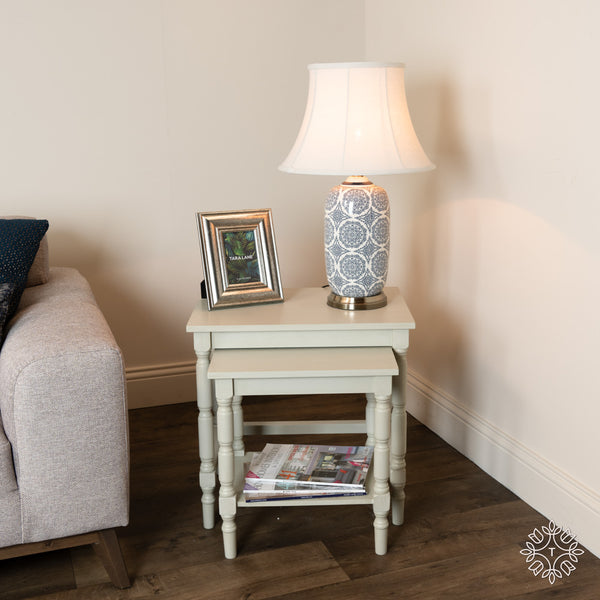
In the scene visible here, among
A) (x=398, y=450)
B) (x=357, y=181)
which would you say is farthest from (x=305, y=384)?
(x=357, y=181)

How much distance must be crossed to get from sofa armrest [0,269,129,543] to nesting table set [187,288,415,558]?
0.24 meters

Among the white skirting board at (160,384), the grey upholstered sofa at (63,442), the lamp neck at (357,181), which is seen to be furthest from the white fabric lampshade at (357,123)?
the white skirting board at (160,384)

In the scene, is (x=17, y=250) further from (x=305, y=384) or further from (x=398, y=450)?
(x=398, y=450)

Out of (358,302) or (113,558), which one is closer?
(113,558)

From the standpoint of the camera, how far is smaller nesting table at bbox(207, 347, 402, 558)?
1.75 m

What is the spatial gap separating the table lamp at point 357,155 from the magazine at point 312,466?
0.39 meters

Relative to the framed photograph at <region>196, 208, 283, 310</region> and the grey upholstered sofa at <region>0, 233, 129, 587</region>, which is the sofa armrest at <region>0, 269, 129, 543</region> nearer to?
the grey upholstered sofa at <region>0, 233, 129, 587</region>

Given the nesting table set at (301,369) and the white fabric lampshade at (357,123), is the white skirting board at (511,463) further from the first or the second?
the white fabric lampshade at (357,123)

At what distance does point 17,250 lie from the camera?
78.1 inches

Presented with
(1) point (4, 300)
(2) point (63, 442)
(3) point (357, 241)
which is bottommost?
(2) point (63, 442)

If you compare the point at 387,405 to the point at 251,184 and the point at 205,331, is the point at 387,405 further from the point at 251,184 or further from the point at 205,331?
the point at 251,184

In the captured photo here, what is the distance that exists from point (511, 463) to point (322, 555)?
0.64m

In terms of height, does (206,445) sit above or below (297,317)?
below

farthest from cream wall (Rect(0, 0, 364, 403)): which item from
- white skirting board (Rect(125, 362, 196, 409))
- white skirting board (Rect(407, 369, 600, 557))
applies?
white skirting board (Rect(407, 369, 600, 557))
